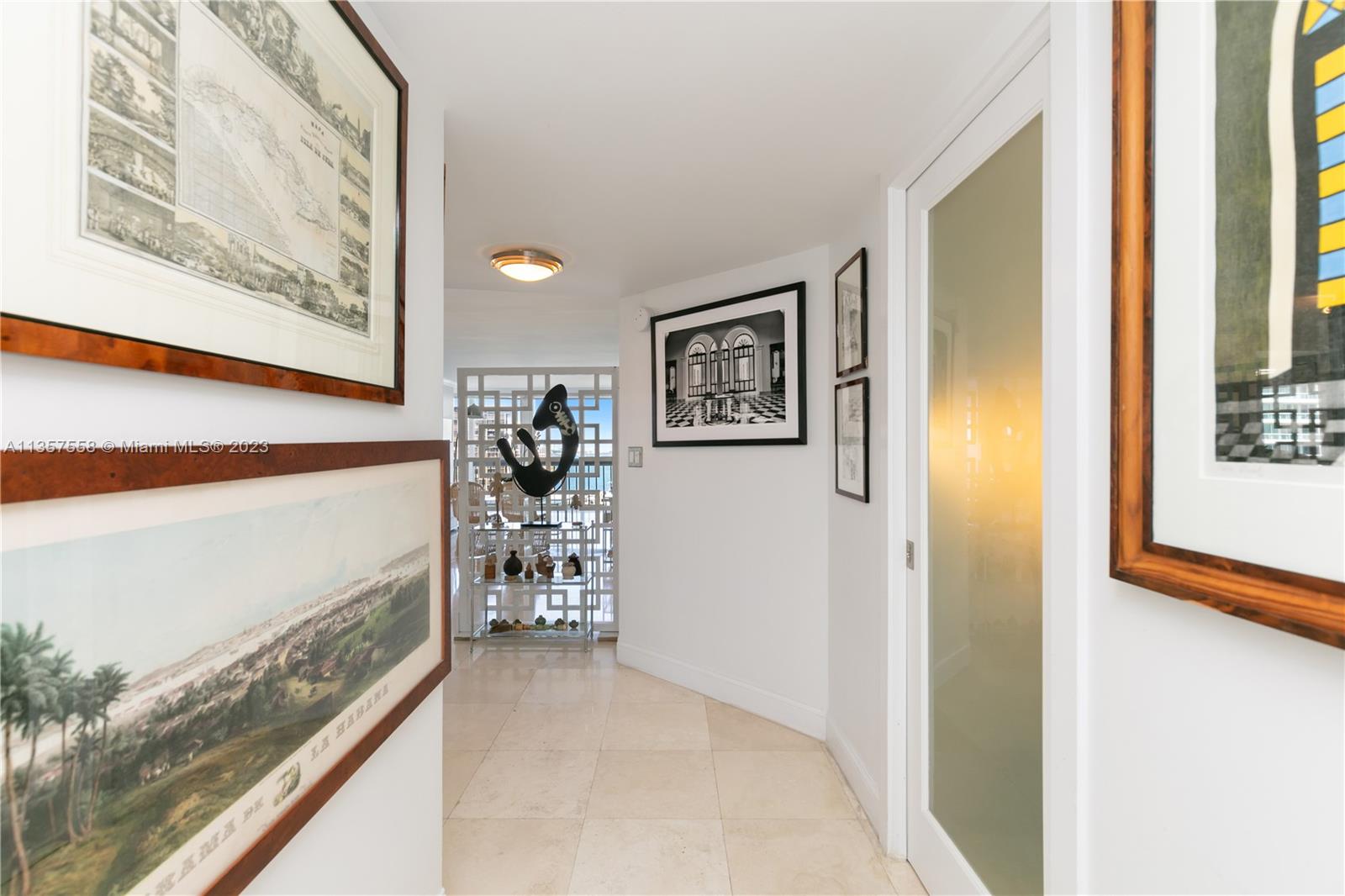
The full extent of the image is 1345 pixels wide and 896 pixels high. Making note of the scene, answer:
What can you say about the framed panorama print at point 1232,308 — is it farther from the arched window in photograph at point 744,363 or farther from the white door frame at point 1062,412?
the arched window in photograph at point 744,363

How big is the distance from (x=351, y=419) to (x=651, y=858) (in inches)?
67.7

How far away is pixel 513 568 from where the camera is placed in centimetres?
431

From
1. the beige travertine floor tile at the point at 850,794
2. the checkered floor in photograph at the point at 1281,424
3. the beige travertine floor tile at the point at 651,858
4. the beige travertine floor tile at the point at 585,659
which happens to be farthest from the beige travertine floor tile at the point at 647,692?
the checkered floor in photograph at the point at 1281,424

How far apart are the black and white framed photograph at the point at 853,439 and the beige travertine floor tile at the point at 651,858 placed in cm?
135

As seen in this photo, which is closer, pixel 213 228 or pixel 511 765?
pixel 213 228

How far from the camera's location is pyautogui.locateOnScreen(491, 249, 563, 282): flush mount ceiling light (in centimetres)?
285

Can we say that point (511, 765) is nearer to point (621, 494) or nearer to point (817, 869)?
point (817, 869)

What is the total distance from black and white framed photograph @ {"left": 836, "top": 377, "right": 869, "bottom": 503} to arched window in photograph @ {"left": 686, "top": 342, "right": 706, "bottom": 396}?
0.94 m

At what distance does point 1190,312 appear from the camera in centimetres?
79

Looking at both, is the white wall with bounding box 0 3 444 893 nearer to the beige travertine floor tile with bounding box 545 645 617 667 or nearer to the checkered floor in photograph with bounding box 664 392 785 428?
the checkered floor in photograph with bounding box 664 392 785 428

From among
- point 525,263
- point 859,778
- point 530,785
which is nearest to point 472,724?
point 530,785

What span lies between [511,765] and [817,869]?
4.37ft

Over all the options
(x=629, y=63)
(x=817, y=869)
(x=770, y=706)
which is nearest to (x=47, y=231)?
(x=629, y=63)

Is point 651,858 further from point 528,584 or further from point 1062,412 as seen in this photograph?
point 528,584
